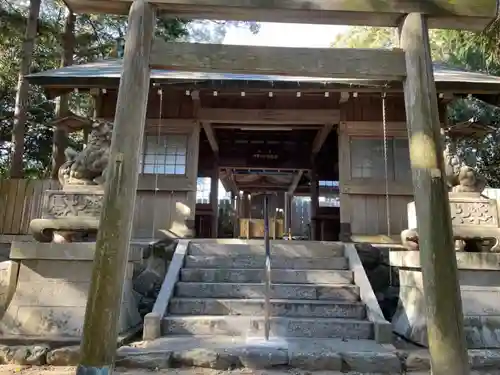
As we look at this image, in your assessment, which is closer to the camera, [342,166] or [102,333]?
[102,333]

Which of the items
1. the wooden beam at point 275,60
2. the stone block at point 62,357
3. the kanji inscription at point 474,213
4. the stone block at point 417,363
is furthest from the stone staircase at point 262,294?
the wooden beam at point 275,60

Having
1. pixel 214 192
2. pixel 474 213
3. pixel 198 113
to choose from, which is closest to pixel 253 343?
pixel 474 213

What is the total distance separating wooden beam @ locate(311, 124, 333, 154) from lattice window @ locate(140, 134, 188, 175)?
10.7ft

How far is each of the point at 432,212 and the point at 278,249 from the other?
3.01 meters

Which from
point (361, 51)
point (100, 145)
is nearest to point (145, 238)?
point (100, 145)

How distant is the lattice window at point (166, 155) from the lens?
7863 millimetres

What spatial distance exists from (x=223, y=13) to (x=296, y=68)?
3.02 feet

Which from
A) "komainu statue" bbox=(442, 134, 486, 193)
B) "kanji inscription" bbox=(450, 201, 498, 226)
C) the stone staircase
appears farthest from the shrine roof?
the stone staircase

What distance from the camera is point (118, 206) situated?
9.89 ft

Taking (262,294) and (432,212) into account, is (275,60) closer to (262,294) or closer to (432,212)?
(432,212)

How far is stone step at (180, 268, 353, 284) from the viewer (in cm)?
511

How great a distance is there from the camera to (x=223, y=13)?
11.7ft

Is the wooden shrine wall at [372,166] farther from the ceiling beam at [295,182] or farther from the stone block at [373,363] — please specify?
the ceiling beam at [295,182]

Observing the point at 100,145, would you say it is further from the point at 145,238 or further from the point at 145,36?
the point at 145,238
